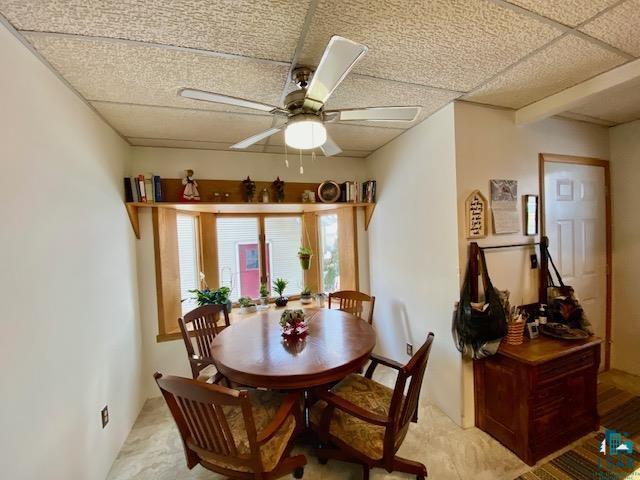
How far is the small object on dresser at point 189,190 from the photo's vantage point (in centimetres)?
254

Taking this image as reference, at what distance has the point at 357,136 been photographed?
8.34 feet

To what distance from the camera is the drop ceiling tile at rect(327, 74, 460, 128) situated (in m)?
1.61

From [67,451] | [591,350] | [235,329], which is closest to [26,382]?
[67,451]

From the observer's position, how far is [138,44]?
1213mm

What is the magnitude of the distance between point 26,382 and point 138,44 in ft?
4.99

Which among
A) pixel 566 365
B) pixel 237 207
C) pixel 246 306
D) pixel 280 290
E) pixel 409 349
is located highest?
pixel 237 207

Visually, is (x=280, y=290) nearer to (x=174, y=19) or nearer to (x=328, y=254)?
(x=328, y=254)

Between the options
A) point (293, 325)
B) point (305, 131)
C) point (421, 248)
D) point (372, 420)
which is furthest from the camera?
point (421, 248)

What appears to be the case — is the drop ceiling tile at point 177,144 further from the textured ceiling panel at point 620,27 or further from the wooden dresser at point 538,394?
the wooden dresser at point 538,394

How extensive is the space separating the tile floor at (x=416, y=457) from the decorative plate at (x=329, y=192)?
2.16 metres

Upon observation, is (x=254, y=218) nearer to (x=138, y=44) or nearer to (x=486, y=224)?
(x=138, y=44)

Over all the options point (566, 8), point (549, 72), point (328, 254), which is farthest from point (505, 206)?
point (328, 254)

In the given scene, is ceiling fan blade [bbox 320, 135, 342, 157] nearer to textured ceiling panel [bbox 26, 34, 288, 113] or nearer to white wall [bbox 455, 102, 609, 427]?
textured ceiling panel [bbox 26, 34, 288, 113]

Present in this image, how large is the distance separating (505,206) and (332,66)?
68.9 inches
